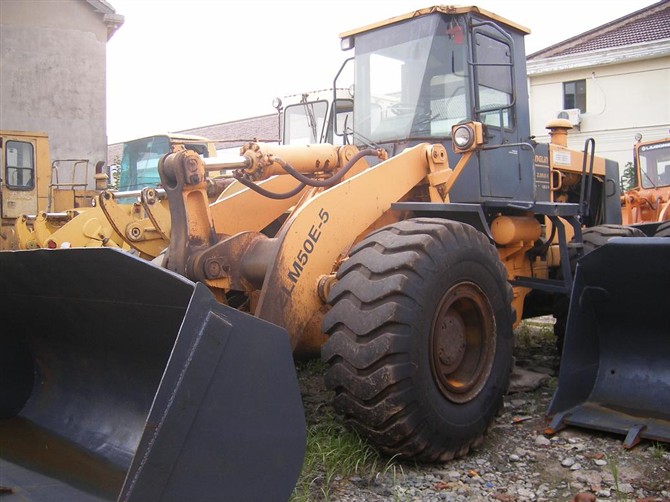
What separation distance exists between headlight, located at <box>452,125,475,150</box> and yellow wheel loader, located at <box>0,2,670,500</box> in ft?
0.04

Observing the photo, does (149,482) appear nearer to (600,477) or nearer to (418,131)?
(600,477)

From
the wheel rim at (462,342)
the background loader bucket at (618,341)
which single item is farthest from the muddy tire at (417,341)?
the background loader bucket at (618,341)

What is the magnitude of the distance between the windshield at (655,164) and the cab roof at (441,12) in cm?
724

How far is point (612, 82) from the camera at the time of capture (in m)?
26.8

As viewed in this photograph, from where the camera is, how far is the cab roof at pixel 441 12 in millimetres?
5234

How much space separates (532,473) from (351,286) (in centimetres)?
142

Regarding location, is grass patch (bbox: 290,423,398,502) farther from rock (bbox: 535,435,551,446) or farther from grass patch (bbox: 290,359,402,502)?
rock (bbox: 535,435,551,446)

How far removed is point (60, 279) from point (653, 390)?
139 inches

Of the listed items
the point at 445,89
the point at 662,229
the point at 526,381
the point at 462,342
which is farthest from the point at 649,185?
Result: the point at 462,342

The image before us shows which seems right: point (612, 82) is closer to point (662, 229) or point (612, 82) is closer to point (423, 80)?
point (662, 229)

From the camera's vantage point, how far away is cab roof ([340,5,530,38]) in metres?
5.23

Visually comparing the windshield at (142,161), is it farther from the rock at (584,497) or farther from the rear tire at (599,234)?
the rock at (584,497)

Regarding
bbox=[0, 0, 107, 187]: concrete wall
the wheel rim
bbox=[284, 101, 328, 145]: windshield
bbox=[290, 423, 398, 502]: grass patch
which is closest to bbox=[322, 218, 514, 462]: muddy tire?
the wheel rim

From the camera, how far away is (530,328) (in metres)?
8.30
